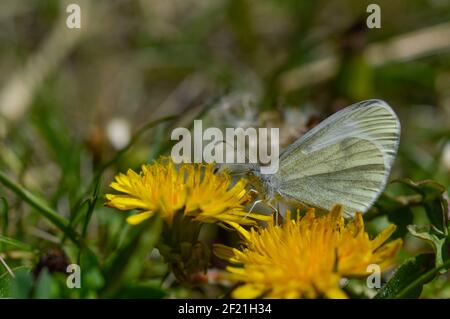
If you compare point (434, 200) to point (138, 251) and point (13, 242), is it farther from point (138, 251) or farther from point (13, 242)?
point (13, 242)

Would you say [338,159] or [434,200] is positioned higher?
[338,159]

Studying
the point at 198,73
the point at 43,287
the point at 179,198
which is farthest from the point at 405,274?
the point at 198,73

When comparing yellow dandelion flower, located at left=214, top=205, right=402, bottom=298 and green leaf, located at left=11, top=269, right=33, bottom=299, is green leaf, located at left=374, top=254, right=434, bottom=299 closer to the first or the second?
yellow dandelion flower, located at left=214, top=205, right=402, bottom=298

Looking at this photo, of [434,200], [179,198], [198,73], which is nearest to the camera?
[179,198]

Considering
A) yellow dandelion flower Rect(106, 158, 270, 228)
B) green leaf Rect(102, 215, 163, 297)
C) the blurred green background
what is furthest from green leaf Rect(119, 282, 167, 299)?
the blurred green background

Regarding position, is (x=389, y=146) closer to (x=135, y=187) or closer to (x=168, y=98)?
(x=135, y=187)

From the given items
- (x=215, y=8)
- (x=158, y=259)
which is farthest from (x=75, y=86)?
(x=158, y=259)
